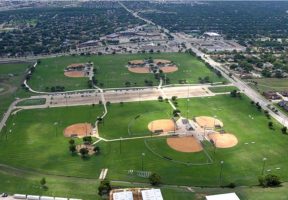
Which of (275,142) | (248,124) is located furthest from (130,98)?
(275,142)

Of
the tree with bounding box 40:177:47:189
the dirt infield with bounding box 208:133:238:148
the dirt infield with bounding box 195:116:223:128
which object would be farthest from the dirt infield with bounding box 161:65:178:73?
the tree with bounding box 40:177:47:189

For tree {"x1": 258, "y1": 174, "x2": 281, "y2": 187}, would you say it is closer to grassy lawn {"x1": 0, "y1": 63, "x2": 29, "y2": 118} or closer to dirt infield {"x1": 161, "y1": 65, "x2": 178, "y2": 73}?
grassy lawn {"x1": 0, "y1": 63, "x2": 29, "y2": 118}

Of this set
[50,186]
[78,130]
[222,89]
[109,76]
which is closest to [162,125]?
[78,130]

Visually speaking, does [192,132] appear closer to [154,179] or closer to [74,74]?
[154,179]

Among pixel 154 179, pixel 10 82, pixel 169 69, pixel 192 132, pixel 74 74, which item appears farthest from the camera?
pixel 169 69

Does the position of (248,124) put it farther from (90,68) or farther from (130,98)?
(90,68)

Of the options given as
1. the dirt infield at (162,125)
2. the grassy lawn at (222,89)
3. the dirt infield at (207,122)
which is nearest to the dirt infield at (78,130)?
the dirt infield at (162,125)
